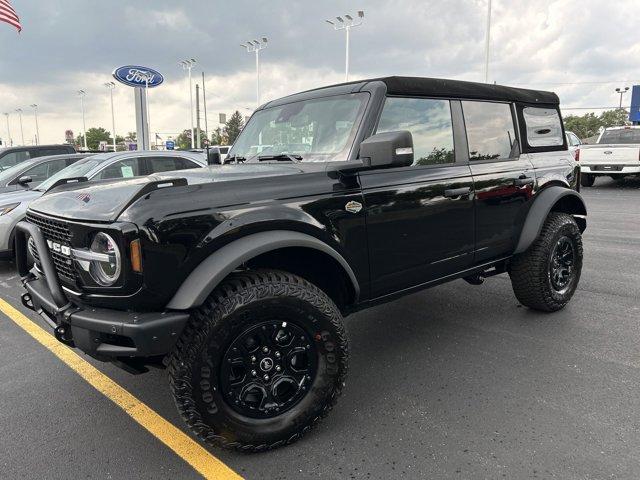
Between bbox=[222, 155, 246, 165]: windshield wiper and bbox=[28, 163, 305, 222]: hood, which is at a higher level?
bbox=[222, 155, 246, 165]: windshield wiper

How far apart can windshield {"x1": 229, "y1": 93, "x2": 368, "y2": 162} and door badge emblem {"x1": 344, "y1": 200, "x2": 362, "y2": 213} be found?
0.31 m

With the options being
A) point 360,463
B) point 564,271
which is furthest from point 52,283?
point 564,271

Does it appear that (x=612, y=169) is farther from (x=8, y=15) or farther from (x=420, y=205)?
(x=8, y=15)

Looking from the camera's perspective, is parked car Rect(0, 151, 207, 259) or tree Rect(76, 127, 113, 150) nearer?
parked car Rect(0, 151, 207, 259)

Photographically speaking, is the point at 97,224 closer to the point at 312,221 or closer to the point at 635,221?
the point at 312,221

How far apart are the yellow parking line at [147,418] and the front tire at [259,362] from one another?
0.45 ft

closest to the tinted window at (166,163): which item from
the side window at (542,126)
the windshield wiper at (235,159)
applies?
the windshield wiper at (235,159)

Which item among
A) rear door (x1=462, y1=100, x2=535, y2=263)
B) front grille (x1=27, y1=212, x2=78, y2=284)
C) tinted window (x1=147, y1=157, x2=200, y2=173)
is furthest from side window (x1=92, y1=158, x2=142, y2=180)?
rear door (x1=462, y1=100, x2=535, y2=263)

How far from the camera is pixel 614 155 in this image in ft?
45.2

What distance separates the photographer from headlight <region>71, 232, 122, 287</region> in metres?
2.12

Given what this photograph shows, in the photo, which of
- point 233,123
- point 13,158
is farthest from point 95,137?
point 13,158

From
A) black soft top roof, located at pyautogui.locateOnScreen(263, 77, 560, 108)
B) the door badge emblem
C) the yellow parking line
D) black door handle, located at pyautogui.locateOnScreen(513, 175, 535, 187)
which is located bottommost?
the yellow parking line

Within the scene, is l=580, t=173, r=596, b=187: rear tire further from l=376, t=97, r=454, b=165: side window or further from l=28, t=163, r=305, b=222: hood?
l=28, t=163, r=305, b=222: hood

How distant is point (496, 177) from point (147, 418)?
2867 millimetres
